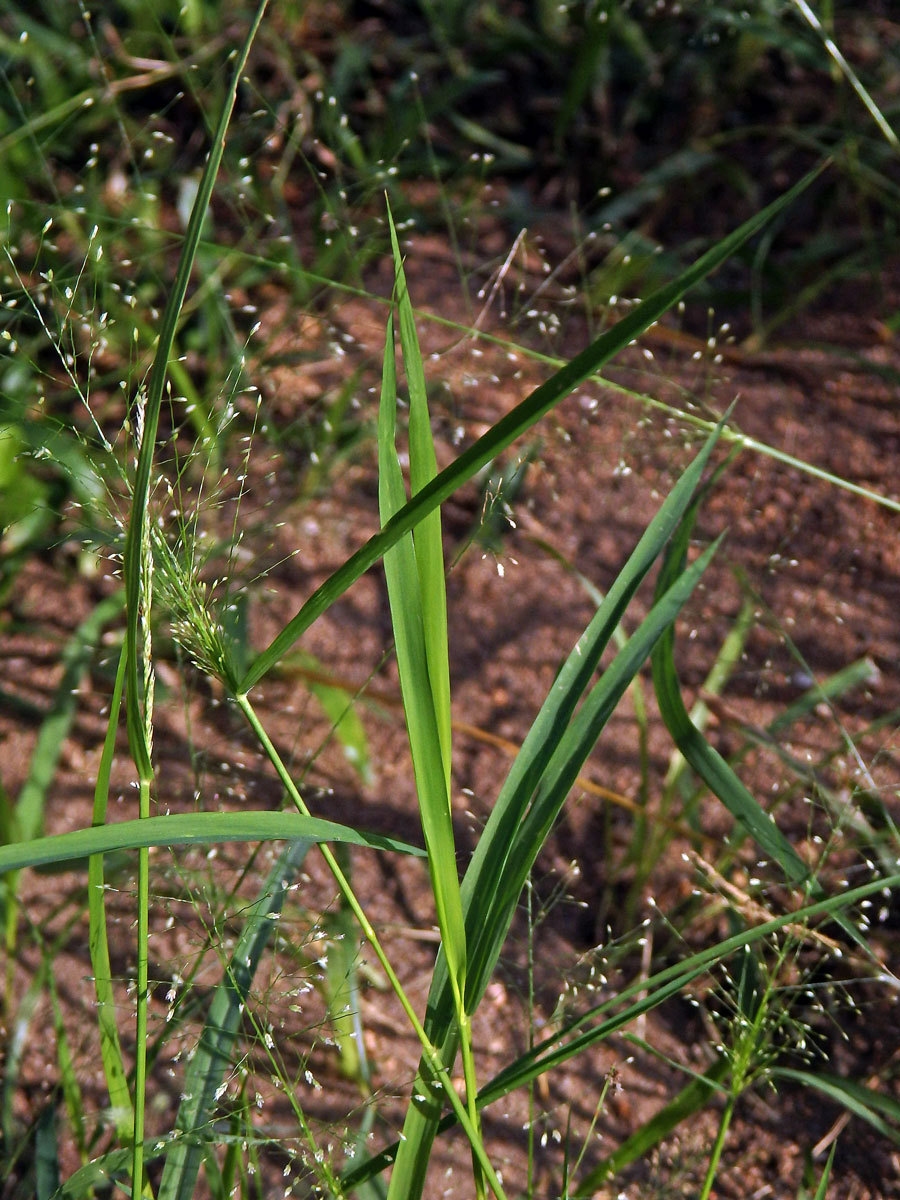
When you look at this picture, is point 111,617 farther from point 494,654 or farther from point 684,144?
point 684,144

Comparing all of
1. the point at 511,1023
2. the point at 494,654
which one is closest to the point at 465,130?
the point at 494,654

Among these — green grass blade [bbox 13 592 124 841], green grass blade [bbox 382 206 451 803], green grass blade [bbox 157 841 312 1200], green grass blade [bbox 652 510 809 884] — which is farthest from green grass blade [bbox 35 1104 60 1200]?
green grass blade [bbox 652 510 809 884]

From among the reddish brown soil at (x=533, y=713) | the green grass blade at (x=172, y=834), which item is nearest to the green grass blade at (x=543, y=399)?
the green grass blade at (x=172, y=834)

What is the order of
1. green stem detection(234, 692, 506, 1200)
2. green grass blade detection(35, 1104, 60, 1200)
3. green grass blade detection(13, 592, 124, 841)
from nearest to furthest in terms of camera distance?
1. green stem detection(234, 692, 506, 1200)
2. green grass blade detection(35, 1104, 60, 1200)
3. green grass blade detection(13, 592, 124, 841)

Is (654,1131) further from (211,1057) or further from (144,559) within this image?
(144,559)

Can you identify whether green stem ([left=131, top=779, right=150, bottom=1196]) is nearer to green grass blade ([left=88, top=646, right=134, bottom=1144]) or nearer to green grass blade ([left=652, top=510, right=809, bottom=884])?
green grass blade ([left=88, top=646, right=134, bottom=1144])

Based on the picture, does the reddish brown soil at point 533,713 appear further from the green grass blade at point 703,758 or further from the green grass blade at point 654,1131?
the green grass blade at point 703,758
